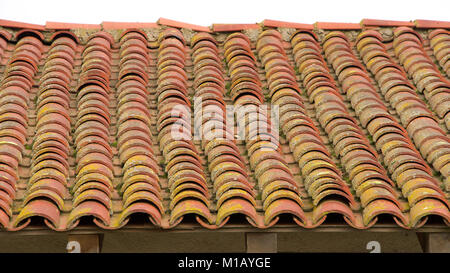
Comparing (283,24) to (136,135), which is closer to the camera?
(136,135)

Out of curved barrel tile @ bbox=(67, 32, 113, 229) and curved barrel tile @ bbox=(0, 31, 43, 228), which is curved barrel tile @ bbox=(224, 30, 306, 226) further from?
curved barrel tile @ bbox=(0, 31, 43, 228)

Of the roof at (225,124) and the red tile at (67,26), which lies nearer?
the roof at (225,124)

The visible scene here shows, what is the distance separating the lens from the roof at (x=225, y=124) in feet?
24.8

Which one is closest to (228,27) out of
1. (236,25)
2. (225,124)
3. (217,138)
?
(236,25)

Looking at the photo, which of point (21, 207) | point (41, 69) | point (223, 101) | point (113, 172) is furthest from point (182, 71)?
point (21, 207)

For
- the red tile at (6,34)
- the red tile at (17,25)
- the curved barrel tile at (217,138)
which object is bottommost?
the curved barrel tile at (217,138)

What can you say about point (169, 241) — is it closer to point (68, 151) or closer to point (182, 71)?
point (68, 151)

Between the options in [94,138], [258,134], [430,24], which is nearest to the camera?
[94,138]

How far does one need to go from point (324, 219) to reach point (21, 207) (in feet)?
8.04

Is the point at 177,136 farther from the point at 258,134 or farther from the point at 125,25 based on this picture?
the point at 125,25

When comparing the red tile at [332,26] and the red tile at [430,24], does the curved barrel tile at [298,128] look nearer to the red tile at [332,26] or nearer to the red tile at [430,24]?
the red tile at [332,26]

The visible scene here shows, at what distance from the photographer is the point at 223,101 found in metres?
9.52

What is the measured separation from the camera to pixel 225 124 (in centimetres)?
900

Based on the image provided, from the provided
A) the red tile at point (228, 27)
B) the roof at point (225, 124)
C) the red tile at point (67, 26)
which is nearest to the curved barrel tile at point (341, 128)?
the roof at point (225, 124)
